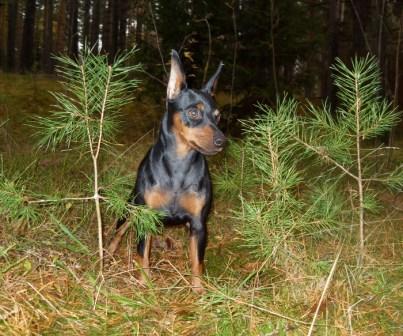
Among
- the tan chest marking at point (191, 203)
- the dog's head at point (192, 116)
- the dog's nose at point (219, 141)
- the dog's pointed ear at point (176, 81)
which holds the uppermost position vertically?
the dog's pointed ear at point (176, 81)

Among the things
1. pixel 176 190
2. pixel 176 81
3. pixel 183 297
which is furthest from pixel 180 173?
pixel 183 297

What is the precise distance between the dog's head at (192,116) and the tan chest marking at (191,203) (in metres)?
0.33

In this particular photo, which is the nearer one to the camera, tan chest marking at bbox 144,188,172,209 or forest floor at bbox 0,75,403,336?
forest floor at bbox 0,75,403,336

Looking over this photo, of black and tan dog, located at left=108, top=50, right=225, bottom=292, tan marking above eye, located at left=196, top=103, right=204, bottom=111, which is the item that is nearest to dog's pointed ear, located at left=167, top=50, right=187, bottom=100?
black and tan dog, located at left=108, top=50, right=225, bottom=292

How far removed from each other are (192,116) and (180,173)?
404 mm

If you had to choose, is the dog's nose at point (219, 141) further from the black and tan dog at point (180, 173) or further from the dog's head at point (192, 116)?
the black and tan dog at point (180, 173)

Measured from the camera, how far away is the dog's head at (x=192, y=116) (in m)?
3.12

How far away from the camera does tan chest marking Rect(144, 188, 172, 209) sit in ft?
11.0

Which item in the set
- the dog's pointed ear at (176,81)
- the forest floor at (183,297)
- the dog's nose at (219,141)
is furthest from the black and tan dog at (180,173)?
the forest floor at (183,297)

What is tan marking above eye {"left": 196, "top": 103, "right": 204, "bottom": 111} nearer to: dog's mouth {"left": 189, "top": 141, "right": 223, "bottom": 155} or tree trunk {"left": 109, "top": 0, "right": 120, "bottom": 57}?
dog's mouth {"left": 189, "top": 141, "right": 223, "bottom": 155}

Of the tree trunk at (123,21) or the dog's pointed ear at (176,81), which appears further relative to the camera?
the tree trunk at (123,21)

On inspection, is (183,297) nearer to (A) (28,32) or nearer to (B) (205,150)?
(B) (205,150)

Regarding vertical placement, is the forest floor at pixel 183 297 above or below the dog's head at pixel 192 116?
below

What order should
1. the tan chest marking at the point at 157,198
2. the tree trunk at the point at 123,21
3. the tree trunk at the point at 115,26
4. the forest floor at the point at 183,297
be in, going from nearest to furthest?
1. the forest floor at the point at 183,297
2. the tan chest marking at the point at 157,198
3. the tree trunk at the point at 115,26
4. the tree trunk at the point at 123,21
